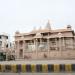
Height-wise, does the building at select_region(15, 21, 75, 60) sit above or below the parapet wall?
above

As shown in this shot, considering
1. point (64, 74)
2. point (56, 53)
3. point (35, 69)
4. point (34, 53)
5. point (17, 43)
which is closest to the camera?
point (64, 74)

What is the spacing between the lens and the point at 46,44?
41.7 ft

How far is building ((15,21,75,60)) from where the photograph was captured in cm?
1120

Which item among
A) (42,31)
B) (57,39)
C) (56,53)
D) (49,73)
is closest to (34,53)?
(56,53)

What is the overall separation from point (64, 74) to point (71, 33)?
32.4ft

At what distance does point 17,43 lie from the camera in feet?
56.9

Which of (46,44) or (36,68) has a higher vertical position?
(46,44)

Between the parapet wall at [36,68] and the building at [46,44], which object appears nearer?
the parapet wall at [36,68]

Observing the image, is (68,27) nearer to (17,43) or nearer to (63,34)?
(63,34)

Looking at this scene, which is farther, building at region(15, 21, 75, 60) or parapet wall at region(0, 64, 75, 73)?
building at region(15, 21, 75, 60)

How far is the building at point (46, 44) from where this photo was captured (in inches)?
441

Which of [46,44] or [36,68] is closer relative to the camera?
[36,68]

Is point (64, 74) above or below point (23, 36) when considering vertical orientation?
below

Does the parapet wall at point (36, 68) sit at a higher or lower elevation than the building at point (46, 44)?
lower
